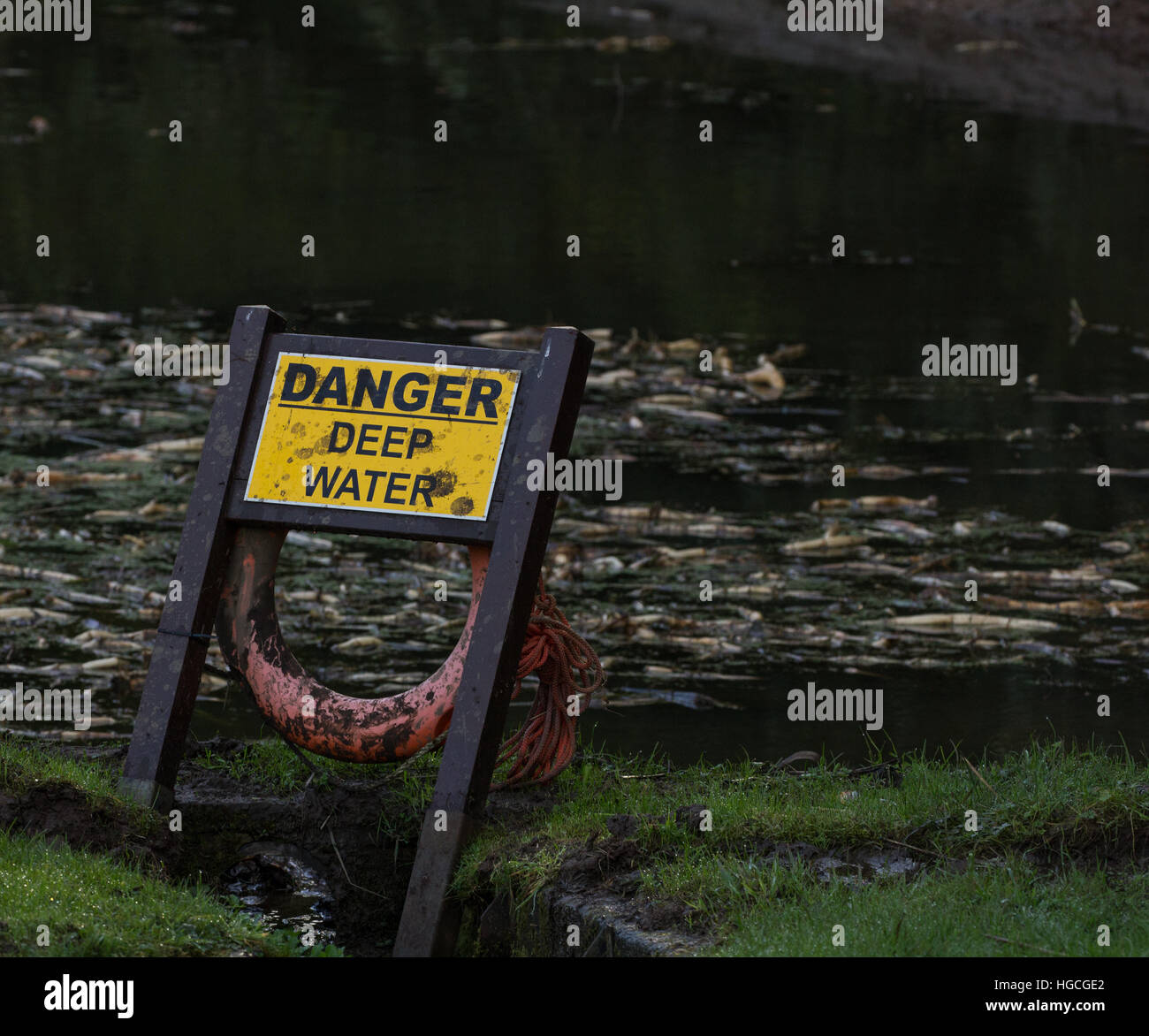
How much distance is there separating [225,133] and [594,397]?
31.3ft

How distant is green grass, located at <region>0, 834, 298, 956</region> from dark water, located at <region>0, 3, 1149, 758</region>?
2155 millimetres

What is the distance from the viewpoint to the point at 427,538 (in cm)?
572

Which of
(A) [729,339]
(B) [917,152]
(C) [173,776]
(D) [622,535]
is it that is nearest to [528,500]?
(C) [173,776]

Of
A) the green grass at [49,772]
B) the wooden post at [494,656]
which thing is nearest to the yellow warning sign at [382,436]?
the wooden post at [494,656]

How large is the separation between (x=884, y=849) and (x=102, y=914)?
86.0 inches

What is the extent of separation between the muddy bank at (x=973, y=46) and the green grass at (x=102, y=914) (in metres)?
17.6

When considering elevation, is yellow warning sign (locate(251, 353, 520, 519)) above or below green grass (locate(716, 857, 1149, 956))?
above

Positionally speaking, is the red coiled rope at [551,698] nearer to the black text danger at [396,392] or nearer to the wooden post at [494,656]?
the wooden post at [494,656]

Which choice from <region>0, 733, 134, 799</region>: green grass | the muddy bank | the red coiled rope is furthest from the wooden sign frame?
the muddy bank

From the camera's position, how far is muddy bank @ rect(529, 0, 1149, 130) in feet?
70.7

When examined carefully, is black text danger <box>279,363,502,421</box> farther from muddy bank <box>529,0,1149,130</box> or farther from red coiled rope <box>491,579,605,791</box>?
muddy bank <box>529,0,1149,130</box>

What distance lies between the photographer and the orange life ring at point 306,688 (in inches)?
225

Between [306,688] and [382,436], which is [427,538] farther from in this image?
[306,688]

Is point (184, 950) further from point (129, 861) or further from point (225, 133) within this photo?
point (225, 133)
